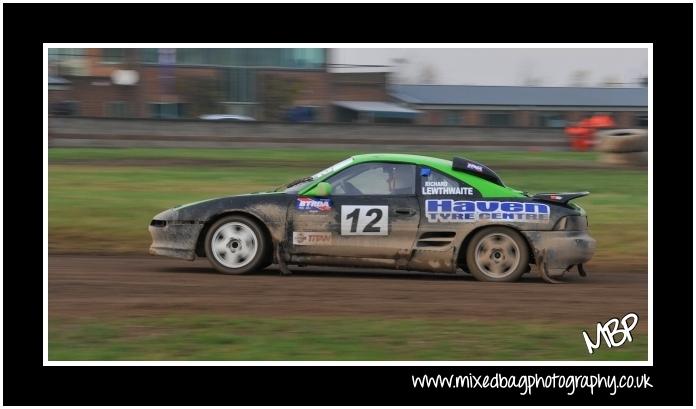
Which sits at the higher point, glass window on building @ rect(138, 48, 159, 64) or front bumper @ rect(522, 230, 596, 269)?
glass window on building @ rect(138, 48, 159, 64)

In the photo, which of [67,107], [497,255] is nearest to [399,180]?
[497,255]

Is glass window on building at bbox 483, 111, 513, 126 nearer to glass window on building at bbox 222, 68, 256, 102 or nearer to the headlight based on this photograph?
glass window on building at bbox 222, 68, 256, 102

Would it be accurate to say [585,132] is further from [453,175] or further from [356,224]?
[356,224]

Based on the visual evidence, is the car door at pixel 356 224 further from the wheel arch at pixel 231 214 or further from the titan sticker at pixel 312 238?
the wheel arch at pixel 231 214

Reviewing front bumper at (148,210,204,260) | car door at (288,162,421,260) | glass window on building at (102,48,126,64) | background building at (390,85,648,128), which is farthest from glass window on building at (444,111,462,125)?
front bumper at (148,210,204,260)

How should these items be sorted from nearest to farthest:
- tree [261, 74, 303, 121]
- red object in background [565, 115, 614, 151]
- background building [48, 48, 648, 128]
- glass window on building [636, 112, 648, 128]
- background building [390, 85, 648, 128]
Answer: red object in background [565, 115, 614, 151] → background building [48, 48, 648, 128] → tree [261, 74, 303, 121] → background building [390, 85, 648, 128] → glass window on building [636, 112, 648, 128]

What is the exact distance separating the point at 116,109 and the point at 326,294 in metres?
19.0

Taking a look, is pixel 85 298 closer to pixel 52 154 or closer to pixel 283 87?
pixel 52 154

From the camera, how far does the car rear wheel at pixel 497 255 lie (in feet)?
33.1

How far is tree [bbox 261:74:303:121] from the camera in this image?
26.9 meters

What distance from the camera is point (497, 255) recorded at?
10.2 meters

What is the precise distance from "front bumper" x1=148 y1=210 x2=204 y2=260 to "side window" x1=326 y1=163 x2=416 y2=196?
1.60 m

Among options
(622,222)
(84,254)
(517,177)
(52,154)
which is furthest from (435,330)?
(52,154)

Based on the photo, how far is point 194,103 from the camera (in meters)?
28.0
